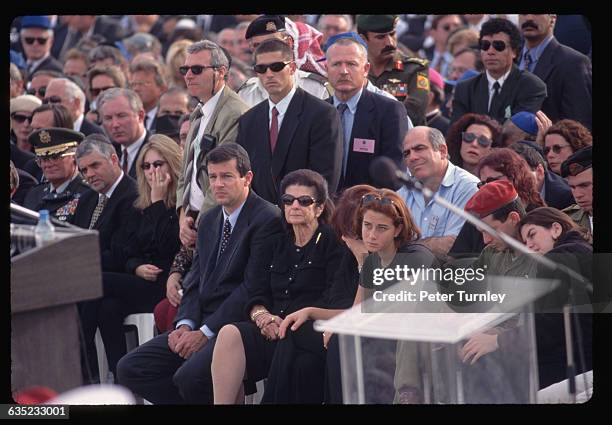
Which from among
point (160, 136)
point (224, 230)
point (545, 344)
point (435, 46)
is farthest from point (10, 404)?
point (435, 46)

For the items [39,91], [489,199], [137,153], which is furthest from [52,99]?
[489,199]

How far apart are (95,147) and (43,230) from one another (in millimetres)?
1036

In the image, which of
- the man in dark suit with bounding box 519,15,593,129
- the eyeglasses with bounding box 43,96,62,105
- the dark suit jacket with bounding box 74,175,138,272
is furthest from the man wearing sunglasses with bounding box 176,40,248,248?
the eyeglasses with bounding box 43,96,62,105

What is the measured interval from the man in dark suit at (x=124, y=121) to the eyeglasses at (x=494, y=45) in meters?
1.69

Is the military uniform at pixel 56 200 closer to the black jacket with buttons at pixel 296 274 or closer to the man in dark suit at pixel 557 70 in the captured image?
the black jacket with buttons at pixel 296 274

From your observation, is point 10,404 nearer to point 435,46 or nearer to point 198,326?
point 198,326

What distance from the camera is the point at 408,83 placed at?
20.1ft

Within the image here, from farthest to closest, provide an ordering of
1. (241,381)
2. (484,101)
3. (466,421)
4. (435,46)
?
(435,46)
(484,101)
(241,381)
(466,421)

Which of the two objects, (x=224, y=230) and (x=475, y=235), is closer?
(x=475, y=235)

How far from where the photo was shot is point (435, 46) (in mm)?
9766

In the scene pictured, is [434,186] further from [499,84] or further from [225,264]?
[225,264]

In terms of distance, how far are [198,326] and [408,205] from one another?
1.04 m

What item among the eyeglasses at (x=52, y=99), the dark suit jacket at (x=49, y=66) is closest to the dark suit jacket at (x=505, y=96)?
the eyeglasses at (x=52, y=99)

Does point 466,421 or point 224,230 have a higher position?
point 224,230
